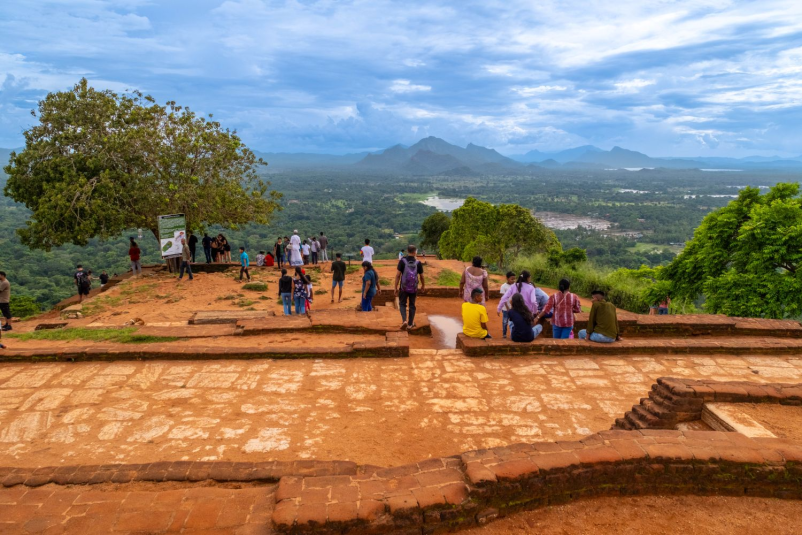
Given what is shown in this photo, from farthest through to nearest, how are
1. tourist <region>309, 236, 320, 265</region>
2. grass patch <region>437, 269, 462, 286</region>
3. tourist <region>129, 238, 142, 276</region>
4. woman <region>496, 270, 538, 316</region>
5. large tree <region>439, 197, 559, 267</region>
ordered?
large tree <region>439, 197, 559, 267</region> → tourist <region>309, 236, 320, 265</region> → grass patch <region>437, 269, 462, 286</region> → tourist <region>129, 238, 142, 276</region> → woman <region>496, 270, 538, 316</region>

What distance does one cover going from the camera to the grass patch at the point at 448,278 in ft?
54.7

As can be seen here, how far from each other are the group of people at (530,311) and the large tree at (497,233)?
70.8ft

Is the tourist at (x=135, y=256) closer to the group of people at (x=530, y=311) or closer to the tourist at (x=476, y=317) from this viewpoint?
the group of people at (x=530, y=311)

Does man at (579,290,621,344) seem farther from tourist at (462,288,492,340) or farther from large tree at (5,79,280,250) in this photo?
large tree at (5,79,280,250)

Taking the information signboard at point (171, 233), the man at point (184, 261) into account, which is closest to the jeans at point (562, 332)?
the man at point (184, 261)

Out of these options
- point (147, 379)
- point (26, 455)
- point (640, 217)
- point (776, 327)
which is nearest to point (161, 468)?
point (26, 455)

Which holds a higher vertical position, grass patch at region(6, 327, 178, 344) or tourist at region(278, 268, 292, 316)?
tourist at region(278, 268, 292, 316)

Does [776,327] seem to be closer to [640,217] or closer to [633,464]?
[633,464]

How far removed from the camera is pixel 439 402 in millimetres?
5277

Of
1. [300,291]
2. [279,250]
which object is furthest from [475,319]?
[279,250]

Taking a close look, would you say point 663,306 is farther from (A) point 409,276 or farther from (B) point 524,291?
(A) point 409,276

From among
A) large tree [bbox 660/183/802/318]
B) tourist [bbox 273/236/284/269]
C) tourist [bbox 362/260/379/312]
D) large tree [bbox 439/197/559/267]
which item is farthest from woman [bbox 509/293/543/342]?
large tree [bbox 439/197/559/267]

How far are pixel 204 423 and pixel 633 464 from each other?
4.08 meters

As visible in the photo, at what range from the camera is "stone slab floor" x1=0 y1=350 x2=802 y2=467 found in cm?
439
